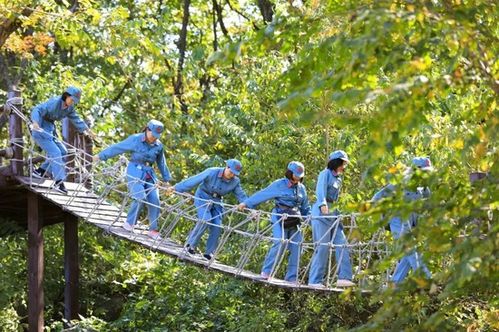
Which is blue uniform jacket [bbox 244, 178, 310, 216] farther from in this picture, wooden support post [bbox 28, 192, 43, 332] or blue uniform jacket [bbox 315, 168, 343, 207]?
wooden support post [bbox 28, 192, 43, 332]

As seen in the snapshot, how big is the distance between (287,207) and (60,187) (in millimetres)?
2191

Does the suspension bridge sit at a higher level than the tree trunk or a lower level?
lower

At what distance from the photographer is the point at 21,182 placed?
12094 millimetres

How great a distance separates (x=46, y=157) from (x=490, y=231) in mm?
5765

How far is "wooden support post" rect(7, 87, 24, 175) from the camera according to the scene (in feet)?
39.6

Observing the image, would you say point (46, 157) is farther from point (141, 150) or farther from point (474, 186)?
point (474, 186)

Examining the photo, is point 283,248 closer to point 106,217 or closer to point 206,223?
point 206,223

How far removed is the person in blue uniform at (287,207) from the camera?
11.3m

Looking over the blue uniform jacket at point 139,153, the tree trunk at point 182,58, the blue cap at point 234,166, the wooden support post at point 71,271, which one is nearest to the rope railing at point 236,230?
the blue uniform jacket at point 139,153

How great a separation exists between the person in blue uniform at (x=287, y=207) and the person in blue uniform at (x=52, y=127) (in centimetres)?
189

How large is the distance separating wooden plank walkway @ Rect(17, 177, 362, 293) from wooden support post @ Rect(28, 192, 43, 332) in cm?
43

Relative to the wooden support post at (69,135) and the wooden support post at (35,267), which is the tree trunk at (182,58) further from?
the wooden support post at (35,267)

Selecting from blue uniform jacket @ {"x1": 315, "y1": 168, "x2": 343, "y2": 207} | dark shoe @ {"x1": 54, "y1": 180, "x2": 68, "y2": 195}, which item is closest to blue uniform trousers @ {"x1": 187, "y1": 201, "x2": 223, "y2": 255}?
blue uniform jacket @ {"x1": 315, "y1": 168, "x2": 343, "y2": 207}

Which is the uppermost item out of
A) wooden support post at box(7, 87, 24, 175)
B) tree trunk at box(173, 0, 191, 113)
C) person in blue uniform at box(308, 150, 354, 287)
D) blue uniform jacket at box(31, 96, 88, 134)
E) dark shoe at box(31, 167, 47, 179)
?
tree trunk at box(173, 0, 191, 113)
